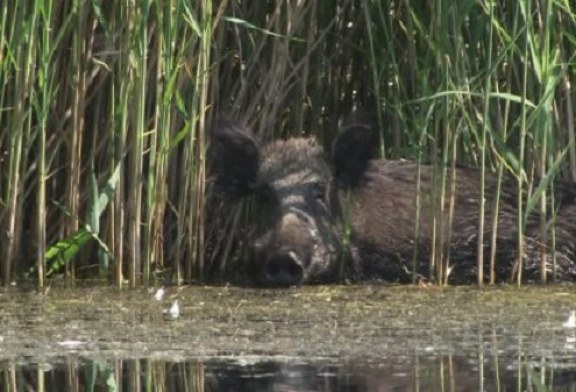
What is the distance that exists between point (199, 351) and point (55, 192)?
231 centimetres

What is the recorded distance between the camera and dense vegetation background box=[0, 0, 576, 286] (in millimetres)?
8586

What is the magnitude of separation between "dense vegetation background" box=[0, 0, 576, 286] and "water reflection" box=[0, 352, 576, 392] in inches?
70.5

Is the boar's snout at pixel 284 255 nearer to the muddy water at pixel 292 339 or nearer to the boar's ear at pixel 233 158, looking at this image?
the muddy water at pixel 292 339

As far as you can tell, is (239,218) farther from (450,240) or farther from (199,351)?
(199,351)

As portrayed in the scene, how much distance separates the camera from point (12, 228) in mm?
8734

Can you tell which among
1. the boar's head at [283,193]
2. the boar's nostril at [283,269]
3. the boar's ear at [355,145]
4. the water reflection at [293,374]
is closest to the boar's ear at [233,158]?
the boar's head at [283,193]

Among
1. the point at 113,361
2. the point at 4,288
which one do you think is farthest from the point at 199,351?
the point at 4,288

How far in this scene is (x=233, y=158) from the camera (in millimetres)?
9648

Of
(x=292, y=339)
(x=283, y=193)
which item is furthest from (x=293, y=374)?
(x=283, y=193)

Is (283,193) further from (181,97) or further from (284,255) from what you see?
(181,97)

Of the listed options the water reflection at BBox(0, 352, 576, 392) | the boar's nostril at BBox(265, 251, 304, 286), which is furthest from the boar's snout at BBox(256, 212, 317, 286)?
the water reflection at BBox(0, 352, 576, 392)

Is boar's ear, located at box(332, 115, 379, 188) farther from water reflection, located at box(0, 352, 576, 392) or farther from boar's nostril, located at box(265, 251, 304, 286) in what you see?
water reflection, located at box(0, 352, 576, 392)

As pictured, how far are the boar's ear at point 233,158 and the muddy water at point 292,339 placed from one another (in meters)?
0.91

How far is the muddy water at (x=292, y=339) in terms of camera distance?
6.56 m
